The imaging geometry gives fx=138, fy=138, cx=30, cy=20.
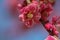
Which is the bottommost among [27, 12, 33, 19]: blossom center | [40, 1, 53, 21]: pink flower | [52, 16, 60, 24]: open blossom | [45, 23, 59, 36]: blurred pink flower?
[45, 23, 59, 36]: blurred pink flower

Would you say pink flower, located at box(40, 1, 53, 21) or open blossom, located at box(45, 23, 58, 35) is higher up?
pink flower, located at box(40, 1, 53, 21)

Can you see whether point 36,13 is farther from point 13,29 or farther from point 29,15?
point 13,29

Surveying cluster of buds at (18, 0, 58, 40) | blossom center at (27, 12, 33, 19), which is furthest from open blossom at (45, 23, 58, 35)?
blossom center at (27, 12, 33, 19)

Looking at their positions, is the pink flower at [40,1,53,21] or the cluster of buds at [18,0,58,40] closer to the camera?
the cluster of buds at [18,0,58,40]

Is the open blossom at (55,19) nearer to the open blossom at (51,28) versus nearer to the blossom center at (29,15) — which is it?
the open blossom at (51,28)

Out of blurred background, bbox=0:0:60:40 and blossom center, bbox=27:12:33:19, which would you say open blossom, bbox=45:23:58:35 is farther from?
blossom center, bbox=27:12:33:19

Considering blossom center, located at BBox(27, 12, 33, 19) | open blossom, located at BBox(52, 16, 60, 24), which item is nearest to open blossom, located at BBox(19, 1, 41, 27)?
blossom center, located at BBox(27, 12, 33, 19)

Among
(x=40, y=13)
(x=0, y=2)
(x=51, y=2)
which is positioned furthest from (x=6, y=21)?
(x=51, y=2)
